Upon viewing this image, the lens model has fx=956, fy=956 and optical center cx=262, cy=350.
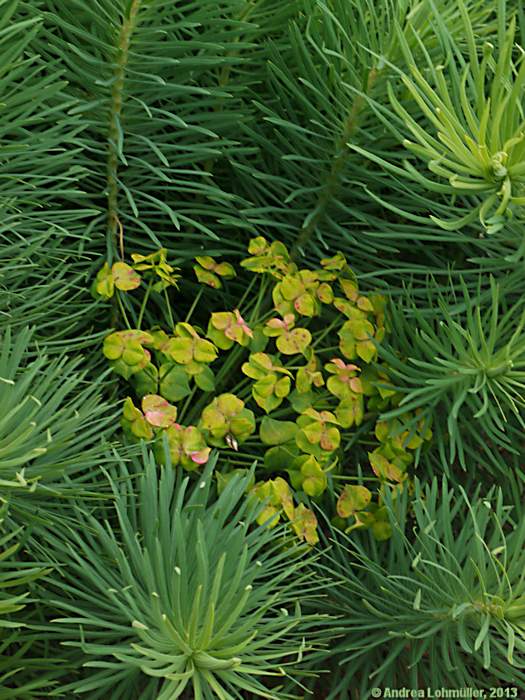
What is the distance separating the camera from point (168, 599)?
2.11 feet

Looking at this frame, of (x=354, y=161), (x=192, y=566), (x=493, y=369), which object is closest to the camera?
(x=192, y=566)

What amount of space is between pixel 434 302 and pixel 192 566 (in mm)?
385

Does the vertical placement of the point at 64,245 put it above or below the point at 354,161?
below

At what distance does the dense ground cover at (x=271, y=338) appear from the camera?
0.69m

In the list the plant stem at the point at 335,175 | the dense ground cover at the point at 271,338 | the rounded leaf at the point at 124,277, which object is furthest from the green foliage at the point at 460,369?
the rounded leaf at the point at 124,277

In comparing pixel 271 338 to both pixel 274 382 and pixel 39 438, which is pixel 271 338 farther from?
pixel 39 438

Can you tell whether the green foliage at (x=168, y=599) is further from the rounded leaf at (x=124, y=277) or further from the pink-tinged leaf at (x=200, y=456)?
the rounded leaf at (x=124, y=277)

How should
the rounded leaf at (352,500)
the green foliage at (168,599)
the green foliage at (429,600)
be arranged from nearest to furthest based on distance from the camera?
→ the green foliage at (168,599) → the green foliage at (429,600) → the rounded leaf at (352,500)

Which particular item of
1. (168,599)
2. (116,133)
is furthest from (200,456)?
(116,133)

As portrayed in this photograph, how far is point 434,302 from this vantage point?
92 centimetres

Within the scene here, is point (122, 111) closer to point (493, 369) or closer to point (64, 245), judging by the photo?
point (64, 245)

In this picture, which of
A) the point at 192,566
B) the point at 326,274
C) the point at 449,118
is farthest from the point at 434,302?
the point at 192,566

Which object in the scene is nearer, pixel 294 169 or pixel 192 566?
pixel 192 566

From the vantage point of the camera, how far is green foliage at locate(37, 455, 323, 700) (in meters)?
0.60
